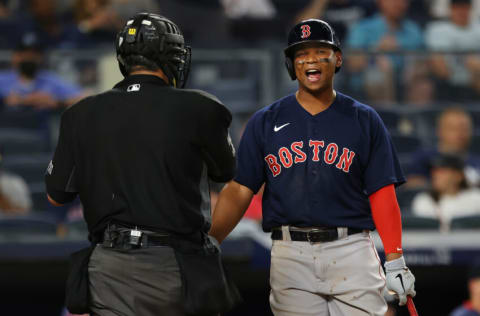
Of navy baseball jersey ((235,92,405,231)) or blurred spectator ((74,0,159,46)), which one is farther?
blurred spectator ((74,0,159,46))

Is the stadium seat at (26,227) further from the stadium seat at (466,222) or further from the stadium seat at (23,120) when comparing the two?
the stadium seat at (466,222)

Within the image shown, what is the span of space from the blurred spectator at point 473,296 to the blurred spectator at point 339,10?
3331 millimetres

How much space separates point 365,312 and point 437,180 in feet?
10.4

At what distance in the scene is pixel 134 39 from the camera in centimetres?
296

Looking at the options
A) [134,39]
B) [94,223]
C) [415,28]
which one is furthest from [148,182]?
[415,28]

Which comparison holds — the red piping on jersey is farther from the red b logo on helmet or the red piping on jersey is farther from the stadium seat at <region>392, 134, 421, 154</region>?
the stadium seat at <region>392, 134, 421, 154</region>

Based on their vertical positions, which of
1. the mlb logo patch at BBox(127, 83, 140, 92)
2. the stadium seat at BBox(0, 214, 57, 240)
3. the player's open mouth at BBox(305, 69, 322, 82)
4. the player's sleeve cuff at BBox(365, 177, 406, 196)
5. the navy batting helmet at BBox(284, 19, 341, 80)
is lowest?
the stadium seat at BBox(0, 214, 57, 240)

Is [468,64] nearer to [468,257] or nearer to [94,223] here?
[468,257]

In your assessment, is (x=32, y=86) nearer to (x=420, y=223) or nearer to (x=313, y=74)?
(x=420, y=223)

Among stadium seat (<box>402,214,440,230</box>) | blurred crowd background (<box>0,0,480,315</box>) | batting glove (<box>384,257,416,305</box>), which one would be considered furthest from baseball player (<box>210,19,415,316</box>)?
stadium seat (<box>402,214,440,230</box>)

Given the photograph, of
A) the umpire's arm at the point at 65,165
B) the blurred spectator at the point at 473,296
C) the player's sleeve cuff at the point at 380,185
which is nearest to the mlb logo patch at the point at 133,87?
the umpire's arm at the point at 65,165

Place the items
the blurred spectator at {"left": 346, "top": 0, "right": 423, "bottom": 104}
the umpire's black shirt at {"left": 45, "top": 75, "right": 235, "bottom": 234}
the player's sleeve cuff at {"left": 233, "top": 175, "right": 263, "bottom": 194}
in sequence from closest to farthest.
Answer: the umpire's black shirt at {"left": 45, "top": 75, "right": 235, "bottom": 234} < the player's sleeve cuff at {"left": 233, "top": 175, "right": 263, "bottom": 194} < the blurred spectator at {"left": 346, "top": 0, "right": 423, "bottom": 104}

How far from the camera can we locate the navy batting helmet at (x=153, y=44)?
2959 millimetres

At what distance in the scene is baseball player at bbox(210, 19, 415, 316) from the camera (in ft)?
11.2
